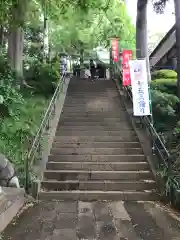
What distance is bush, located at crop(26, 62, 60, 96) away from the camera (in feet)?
53.4

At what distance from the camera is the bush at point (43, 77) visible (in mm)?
16281

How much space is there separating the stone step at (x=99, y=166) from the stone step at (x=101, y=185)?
2.75 ft

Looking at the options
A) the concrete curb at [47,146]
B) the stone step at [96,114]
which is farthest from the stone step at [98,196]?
the stone step at [96,114]

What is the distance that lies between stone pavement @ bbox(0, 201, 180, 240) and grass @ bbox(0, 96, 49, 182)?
186cm

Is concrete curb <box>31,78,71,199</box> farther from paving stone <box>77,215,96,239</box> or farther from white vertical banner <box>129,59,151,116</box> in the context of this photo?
white vertical banner <box>129,59,151,116</box>

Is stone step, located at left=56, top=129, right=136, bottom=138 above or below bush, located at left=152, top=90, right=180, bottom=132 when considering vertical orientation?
below

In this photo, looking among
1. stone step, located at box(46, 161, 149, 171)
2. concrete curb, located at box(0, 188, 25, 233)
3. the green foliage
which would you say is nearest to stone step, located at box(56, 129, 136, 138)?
the green foliage

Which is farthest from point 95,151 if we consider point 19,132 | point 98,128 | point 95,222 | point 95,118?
point 95,222

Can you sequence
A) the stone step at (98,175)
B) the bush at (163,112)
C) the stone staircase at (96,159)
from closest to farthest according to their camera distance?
1. the stone staircase at (96,159)
2. the stone step at (98,175)
3. the bush at (163,112)

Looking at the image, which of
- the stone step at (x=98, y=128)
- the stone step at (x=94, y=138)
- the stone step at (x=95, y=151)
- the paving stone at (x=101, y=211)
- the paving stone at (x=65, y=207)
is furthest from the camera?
the stone step at (x=98, y=128)

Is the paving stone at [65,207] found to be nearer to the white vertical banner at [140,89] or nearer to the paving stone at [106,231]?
the paving stone at [106,231]

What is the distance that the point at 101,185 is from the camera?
7734 mm

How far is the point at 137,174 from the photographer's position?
820 centimetres

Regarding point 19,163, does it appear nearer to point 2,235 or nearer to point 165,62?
point 2,235
